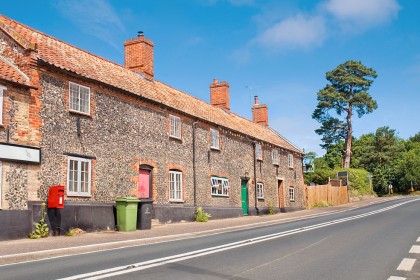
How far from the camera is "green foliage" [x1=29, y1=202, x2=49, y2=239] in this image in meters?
13.4

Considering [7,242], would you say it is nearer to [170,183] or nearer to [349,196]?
[170,183]

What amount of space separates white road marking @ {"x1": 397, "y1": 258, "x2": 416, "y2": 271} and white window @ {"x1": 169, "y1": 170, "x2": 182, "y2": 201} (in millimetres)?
13853

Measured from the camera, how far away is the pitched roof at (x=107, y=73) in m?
16.2

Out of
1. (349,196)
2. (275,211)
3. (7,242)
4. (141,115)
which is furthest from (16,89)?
(349,196)

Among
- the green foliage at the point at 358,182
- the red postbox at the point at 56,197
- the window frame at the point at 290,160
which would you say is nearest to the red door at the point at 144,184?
the red postbox at the point at 56,197

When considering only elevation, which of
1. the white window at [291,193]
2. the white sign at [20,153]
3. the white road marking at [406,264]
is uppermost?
the white sign at [20,153]

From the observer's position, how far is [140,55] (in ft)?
78.6

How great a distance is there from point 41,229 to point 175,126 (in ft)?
31.6

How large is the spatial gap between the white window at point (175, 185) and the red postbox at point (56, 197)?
7372mm

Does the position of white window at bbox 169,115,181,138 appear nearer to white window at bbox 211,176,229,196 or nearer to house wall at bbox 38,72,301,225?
house wall at bbox 38,72,301,225

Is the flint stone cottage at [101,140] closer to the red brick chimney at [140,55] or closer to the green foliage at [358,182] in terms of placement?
the red brick chimney at [140,55]

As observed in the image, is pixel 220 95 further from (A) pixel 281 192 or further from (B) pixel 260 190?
(A) pixel 281 192

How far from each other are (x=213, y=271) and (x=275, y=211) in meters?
25.2

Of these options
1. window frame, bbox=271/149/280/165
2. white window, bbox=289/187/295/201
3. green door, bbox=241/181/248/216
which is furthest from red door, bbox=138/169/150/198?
white window, bbox=289/187/295/201
